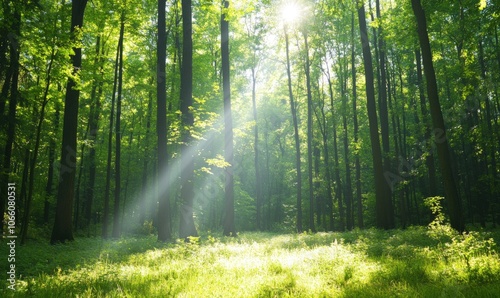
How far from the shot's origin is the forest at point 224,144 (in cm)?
597

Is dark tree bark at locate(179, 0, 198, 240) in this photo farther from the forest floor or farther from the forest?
the forest floor

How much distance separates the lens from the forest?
19.6 ft

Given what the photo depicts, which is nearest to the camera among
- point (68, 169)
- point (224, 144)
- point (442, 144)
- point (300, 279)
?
point (300, 279)

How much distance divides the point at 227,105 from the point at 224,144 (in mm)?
4194

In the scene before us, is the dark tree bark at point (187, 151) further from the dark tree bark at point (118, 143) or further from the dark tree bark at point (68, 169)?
the dark tree bark at point (118, 143)

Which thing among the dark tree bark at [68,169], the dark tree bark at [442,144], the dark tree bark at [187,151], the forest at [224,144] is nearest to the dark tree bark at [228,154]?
the forest at [224,144]

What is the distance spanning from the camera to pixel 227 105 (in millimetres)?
16828

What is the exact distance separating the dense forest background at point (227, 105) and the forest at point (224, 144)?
13cm

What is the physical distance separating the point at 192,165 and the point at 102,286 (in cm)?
848

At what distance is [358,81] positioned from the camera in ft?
111

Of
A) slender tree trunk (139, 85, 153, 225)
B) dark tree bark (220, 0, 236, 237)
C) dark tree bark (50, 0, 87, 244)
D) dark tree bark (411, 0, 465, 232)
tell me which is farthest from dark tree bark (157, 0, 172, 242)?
dark tree bark (411, 0, 465, 232)

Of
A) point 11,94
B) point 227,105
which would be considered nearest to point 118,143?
point 227,105

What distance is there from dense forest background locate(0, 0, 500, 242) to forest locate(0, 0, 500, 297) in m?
0.13

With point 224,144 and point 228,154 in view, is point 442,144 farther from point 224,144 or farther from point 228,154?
point 224,144
